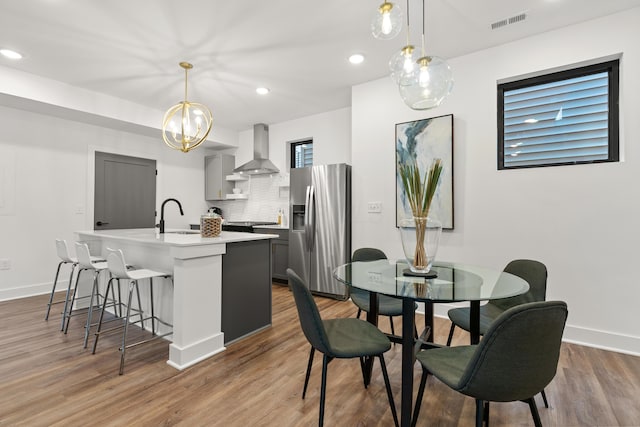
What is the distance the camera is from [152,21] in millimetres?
2664

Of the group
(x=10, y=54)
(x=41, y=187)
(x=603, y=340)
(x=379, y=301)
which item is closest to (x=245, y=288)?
(x=379, y=301)

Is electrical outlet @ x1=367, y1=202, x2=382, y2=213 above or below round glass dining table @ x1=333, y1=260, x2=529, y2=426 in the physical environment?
above

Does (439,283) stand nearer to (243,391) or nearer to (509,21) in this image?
(243,391)

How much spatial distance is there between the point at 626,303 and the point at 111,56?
5.44 metres

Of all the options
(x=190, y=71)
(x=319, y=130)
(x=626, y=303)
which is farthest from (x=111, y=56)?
(x=626, y=303)

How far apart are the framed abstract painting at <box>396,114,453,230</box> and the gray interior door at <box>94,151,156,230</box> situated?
4424 millimetres

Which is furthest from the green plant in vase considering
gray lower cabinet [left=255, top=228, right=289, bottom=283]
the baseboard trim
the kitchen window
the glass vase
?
the kitchen window

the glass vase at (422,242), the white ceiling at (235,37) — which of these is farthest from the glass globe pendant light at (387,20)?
the glass vase at (422,242)

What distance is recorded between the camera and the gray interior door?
4879 mm

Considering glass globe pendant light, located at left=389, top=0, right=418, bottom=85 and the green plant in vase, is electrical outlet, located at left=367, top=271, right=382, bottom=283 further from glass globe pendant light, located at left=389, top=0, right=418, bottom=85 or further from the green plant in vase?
glass globe pendant light, located at left=389, top=0, right=418, bottom=85

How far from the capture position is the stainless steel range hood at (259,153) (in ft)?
18.1

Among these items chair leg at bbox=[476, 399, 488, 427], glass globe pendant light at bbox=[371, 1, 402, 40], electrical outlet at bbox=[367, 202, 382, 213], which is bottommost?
chair leg at bbox=[476, 399, 488, 427]

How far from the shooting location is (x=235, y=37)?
2.90 metres

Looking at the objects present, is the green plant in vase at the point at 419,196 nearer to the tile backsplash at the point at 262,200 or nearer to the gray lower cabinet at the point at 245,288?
the gray lower cabinet at the point at 245,288
